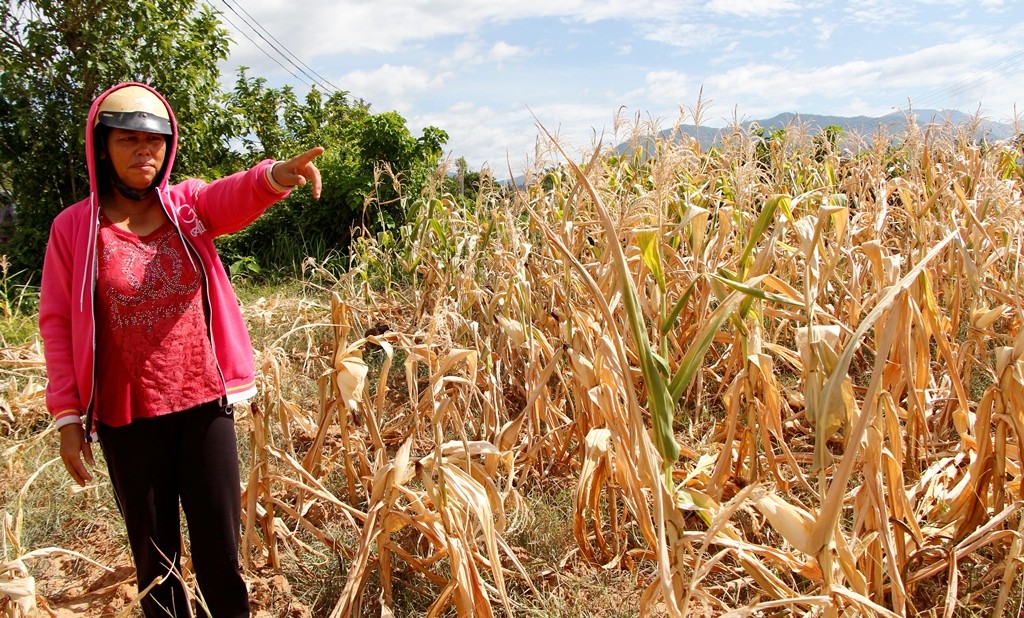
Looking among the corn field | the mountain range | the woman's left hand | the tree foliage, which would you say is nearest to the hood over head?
the woman's left hand

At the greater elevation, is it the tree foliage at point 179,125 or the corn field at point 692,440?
the tree foliage at point 179,125

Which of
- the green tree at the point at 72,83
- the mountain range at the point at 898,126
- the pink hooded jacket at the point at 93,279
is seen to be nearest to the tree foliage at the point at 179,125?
the green tree at the point at 72,83

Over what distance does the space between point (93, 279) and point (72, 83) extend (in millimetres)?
5555

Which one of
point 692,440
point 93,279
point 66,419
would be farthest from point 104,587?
point 692,440

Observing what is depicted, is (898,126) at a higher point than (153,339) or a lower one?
higher

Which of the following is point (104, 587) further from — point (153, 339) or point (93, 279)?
point (93, 279)

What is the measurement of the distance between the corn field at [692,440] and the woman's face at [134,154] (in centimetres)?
56

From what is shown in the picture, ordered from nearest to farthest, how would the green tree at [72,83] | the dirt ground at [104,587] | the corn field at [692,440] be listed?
the corn field at [692,440], the dirt ground at [104,587], the green tree at [72,83]

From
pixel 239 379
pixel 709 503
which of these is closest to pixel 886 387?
pixel 709 503

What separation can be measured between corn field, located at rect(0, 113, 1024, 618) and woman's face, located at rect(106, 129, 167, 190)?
556mm

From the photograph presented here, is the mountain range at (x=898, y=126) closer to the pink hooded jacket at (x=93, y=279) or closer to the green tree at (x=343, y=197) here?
the pink hooded jacket at (x=93, y=279)

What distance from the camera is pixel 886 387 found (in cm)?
186

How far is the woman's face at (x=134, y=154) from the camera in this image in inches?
64.5

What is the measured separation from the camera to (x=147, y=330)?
5.47ft
